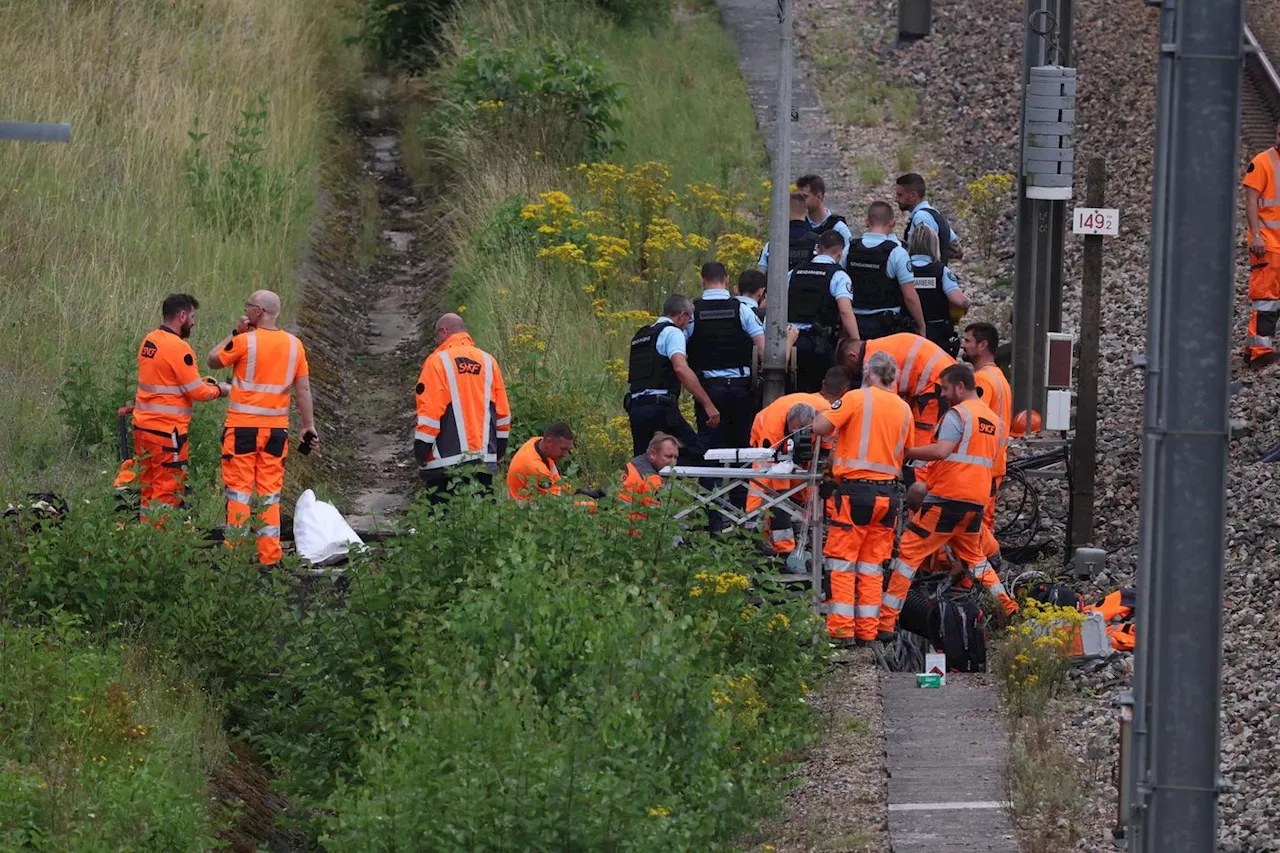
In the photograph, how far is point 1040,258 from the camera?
15.6 metres

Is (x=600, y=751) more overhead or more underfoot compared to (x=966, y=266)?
more underfoot

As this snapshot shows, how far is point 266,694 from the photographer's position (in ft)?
38.3

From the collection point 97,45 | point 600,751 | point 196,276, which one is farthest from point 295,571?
point 97,45

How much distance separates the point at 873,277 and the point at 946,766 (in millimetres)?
4896

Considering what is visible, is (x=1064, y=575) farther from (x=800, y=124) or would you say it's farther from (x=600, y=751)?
(x=800, y=124)

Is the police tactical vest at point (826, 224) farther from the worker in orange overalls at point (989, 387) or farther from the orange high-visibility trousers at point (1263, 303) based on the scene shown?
the orange high-visibility trousers at point (1263, 303)

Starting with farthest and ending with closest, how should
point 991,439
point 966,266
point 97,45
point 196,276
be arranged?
point 97,45, point 966,266, point 196,276, point 991,439

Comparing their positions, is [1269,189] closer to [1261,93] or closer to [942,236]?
[942,236]

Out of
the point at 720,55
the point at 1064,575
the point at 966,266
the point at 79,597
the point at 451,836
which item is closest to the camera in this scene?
the point at 451,836

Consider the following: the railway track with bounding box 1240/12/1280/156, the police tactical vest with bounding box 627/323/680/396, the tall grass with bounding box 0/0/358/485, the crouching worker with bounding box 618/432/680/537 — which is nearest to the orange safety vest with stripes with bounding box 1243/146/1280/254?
the railway track with bounding box 1240/12/1280/156

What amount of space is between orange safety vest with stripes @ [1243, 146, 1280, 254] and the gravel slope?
102 centimetres

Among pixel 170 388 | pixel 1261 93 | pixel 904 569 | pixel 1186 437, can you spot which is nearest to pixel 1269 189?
pixel 904 569

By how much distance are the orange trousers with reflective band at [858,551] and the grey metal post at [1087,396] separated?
214 cm

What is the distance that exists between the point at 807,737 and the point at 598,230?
969 cm
